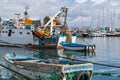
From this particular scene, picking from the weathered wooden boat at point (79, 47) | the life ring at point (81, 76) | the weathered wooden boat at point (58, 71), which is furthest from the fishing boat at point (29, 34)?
the life ring at point (81, 76)

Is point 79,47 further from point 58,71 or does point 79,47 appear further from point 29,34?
point 58,71

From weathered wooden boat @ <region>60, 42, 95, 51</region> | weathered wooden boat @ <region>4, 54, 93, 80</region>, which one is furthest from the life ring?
weathered wooden boat @ <region>60, 42, 95, 51</region>

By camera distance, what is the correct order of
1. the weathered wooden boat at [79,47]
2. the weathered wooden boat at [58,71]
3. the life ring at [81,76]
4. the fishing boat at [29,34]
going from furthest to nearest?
1. the fishing boat at [29,34]
2. the weathered wooden boat at [79,47]
3. the life ring at [81,76]
4. the weathered wooden boat at [58,71]

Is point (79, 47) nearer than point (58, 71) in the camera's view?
No

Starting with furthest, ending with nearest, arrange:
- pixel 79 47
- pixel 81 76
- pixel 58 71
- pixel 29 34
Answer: pixel 29 34 → pixel 79 47 → pixel 81 76 → pixel 58 71

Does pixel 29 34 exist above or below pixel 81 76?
above

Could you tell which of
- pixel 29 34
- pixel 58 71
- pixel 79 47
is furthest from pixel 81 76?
pixel 29 34

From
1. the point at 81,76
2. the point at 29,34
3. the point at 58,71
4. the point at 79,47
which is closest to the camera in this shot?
the point at 58,71

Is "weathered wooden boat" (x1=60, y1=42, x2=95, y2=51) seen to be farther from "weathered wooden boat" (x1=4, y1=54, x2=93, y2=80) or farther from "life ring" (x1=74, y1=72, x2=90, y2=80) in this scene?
"life ring" (x1=74, y1=72, x2=90, y2=80)

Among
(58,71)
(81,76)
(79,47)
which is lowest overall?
(79,47)

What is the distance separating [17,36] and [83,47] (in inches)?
602

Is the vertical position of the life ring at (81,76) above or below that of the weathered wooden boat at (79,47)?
above

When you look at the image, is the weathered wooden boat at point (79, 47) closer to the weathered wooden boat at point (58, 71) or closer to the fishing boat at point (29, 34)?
the fishing boat at point (29, 34)

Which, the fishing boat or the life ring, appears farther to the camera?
the fishing boat
